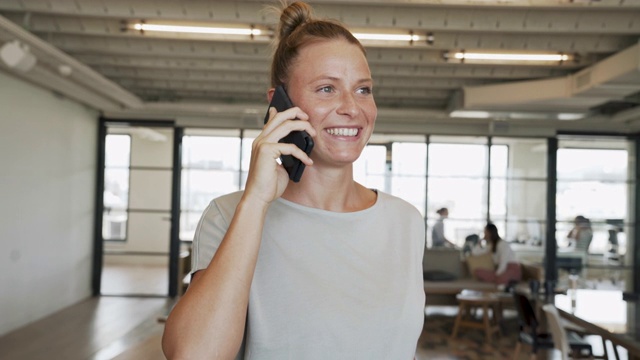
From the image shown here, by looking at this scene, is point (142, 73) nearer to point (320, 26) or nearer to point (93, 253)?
point (93, 253)

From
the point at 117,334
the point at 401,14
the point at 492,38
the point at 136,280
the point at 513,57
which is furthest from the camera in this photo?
the point at 136,280

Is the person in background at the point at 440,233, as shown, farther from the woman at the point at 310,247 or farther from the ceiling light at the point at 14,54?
the woman at the point at 310,247

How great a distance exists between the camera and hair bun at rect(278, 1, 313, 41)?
1.43 metres

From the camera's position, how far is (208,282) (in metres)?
1.11

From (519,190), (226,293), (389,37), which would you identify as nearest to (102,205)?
(389,37)

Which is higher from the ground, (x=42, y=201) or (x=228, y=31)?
(x=228, y=31)

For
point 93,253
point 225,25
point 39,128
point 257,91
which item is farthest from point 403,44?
point 93,253

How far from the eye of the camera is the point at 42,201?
30.3 feet

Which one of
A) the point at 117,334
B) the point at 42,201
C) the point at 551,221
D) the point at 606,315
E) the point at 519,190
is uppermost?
the point at 519,190

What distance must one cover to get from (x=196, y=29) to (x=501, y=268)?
20.4ft

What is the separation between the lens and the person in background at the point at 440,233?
38.3 ft

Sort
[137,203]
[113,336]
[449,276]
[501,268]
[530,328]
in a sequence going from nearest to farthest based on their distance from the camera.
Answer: [530,328]
[113,336]
[501,268]
[449,276]
[137,203]

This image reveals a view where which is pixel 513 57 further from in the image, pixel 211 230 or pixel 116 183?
pixel 116 183

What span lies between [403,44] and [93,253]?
7.38 meters
